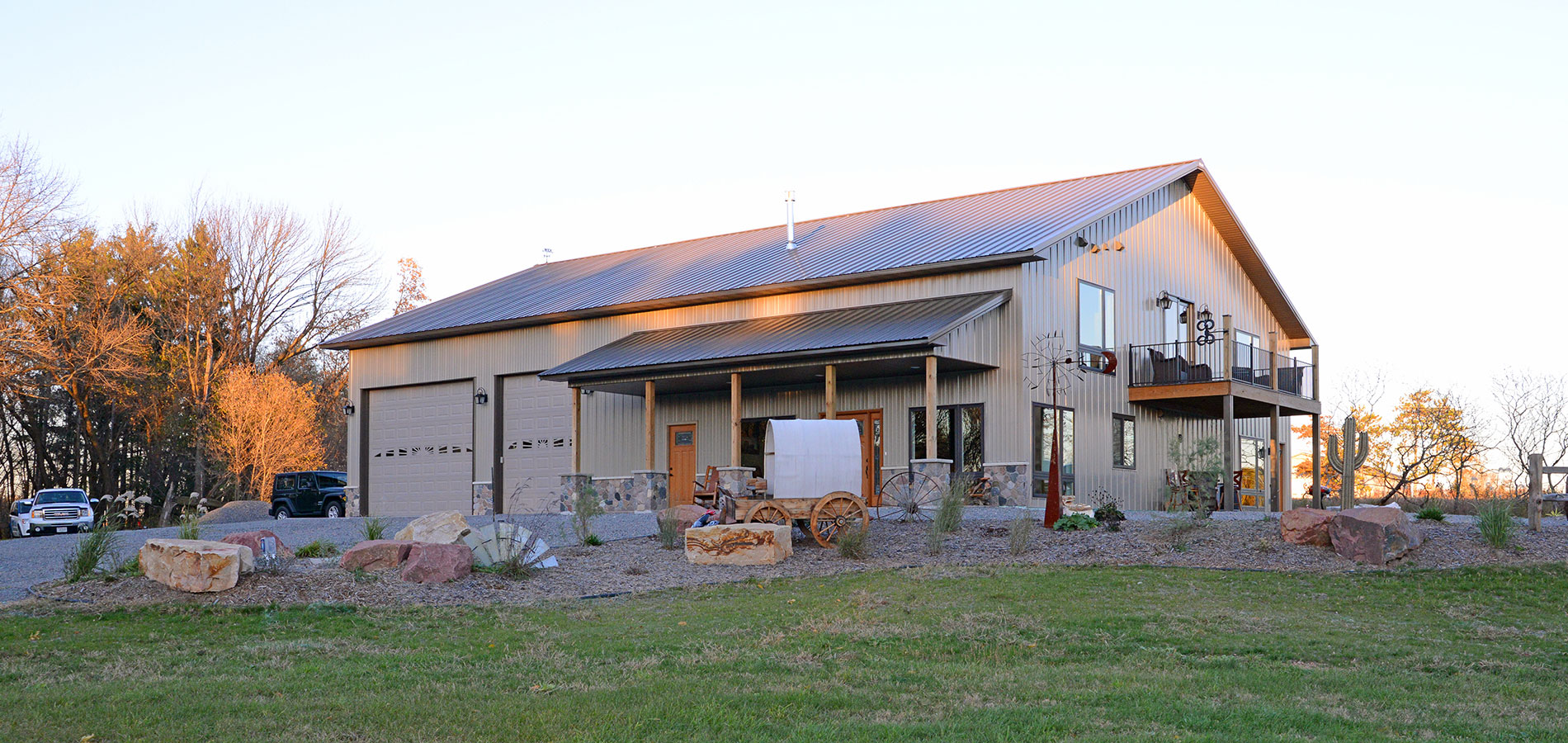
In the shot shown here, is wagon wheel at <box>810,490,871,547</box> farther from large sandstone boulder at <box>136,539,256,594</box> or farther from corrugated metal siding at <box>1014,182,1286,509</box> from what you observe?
corrugated metal siding at <box>1014,182,1286,509</box>

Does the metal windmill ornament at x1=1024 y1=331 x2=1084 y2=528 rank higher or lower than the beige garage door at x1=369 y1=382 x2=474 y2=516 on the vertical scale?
higher

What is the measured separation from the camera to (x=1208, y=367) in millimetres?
23812

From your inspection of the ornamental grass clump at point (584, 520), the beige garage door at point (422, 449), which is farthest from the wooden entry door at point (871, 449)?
the beige garage door at point (422, 449)

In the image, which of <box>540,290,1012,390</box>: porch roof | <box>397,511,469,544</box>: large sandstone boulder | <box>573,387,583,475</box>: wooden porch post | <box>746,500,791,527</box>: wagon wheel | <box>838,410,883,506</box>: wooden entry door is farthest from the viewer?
<box>573,387,583,475</box>: wooden porch post

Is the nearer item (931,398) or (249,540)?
(249,540)

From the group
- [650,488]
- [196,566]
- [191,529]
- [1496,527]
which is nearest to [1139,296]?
[650,488]

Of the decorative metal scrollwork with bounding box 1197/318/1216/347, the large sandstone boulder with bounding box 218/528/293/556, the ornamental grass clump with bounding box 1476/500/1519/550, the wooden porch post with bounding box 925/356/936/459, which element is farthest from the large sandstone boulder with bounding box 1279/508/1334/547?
the decorative metal scrollwork with bounding box 1197/318/1216/347

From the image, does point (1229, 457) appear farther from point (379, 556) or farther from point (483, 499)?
point (379, 556)

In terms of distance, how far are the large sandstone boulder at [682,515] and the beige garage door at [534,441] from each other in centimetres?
1000

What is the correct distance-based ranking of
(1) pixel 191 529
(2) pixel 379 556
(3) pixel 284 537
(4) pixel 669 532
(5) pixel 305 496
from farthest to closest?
(5) pixel 305 496 → (3) pixel 284 537 → (4) pixel 669 532 → (1) pixel 191 529 → (2) pixel 379 556

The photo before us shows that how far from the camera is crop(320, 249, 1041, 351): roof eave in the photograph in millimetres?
22359

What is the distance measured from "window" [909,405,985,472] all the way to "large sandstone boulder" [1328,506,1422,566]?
8.89 meters

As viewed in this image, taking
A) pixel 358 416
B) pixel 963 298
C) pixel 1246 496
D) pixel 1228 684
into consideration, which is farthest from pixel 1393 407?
pixel 1228 684

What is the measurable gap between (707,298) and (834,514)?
10742 mm
